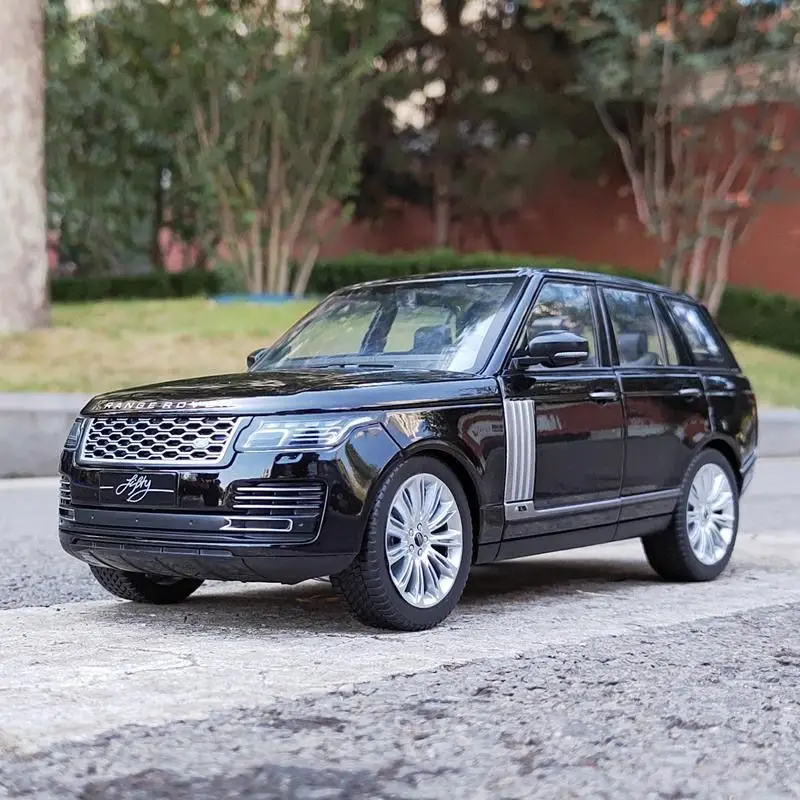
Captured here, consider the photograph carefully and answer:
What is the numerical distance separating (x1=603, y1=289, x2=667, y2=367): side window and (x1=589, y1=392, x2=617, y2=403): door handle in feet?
1.16

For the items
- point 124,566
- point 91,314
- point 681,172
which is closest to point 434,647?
point 124,566

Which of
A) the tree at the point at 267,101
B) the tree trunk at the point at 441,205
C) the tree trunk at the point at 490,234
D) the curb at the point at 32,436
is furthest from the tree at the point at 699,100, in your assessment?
the curb at the point at 32,436

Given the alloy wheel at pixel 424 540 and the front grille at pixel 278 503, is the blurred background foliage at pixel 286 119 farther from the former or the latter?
the front grille at pixel 278 503

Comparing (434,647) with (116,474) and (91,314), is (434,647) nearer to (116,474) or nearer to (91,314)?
(116,474)

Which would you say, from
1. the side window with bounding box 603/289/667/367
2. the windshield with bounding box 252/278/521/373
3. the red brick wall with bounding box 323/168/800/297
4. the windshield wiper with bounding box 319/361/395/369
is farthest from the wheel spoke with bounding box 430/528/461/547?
the red brick wall with bounding box 323/168/800/297

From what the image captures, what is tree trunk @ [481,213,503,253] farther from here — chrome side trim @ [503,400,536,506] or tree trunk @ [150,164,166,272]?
chrome side trim @ [503,400,536,506]

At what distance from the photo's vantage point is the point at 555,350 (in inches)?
253

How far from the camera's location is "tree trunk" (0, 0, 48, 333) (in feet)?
59.6

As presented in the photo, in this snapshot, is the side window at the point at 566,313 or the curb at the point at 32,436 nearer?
the side window at the point at 566,313

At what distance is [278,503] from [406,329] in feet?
5.51

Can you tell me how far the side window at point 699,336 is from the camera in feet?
26.5

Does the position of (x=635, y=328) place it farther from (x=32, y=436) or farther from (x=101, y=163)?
(x=101, y=163)

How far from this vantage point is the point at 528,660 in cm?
524

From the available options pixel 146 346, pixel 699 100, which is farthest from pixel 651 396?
pixel 699 100
